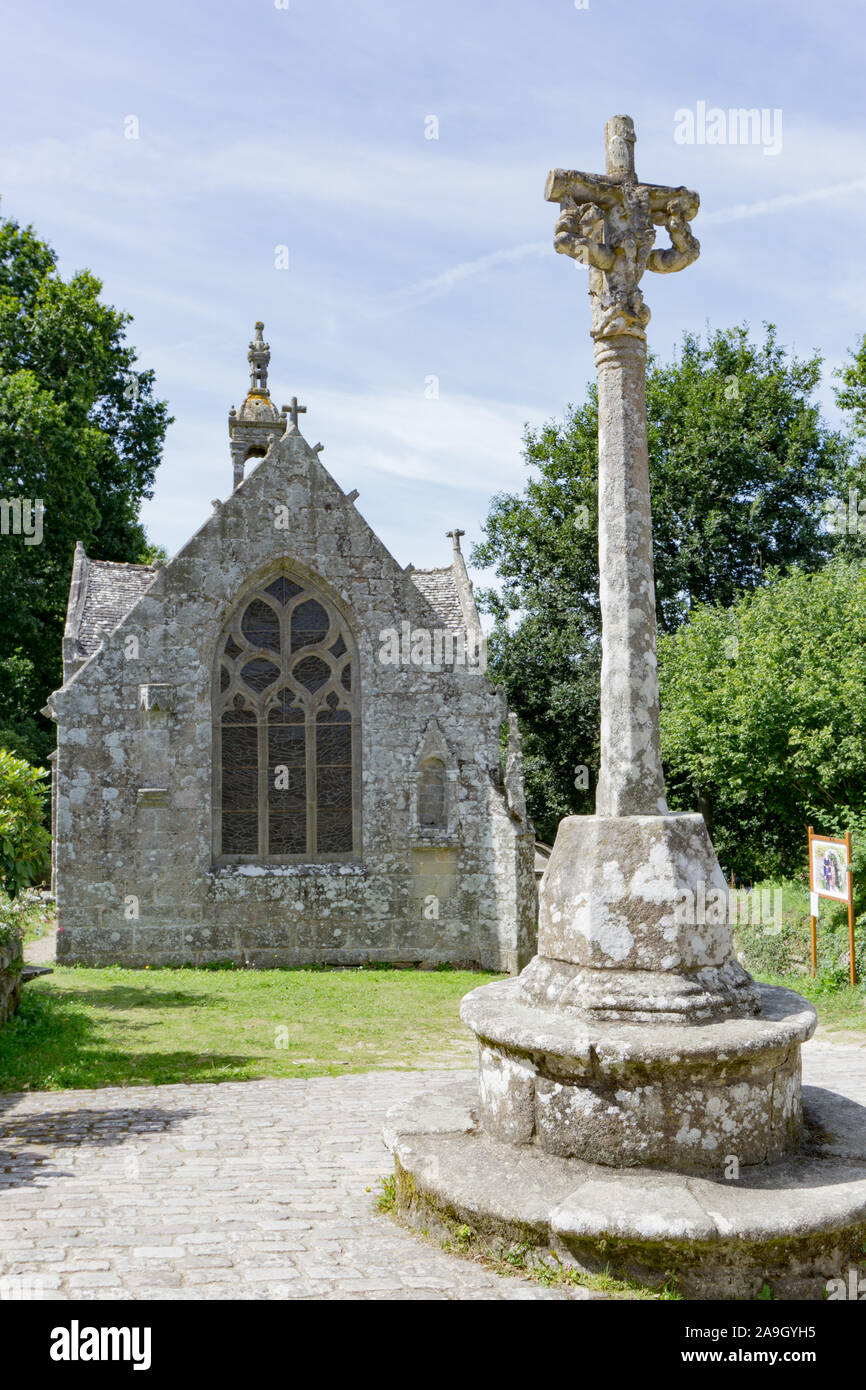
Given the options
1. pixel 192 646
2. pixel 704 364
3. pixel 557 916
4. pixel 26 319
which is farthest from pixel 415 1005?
pixel 704 364

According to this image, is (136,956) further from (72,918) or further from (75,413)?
(75,413)

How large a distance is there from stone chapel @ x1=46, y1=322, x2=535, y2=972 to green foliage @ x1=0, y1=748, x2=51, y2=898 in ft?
16.7

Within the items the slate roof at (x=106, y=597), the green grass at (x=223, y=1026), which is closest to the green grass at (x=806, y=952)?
the green grass at (x=223, y=1026)

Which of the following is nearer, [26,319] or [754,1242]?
[754,1242]

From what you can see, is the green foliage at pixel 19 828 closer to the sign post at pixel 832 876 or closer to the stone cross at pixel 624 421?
the stone cross at pixel 624 421

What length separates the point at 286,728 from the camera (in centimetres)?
1647

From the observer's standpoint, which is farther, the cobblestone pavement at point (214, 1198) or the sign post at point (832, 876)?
the sign post at point (832, 876)

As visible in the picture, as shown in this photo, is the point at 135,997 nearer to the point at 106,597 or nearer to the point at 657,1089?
the point at 106,597

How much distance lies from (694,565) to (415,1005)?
1829 cm

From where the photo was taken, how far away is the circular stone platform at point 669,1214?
4.04 metres

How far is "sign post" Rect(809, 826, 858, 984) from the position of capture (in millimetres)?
12094

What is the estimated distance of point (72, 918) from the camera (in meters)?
15.3

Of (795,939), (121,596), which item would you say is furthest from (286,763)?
(795,939)

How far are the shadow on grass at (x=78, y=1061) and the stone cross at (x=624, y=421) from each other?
4.81 m
